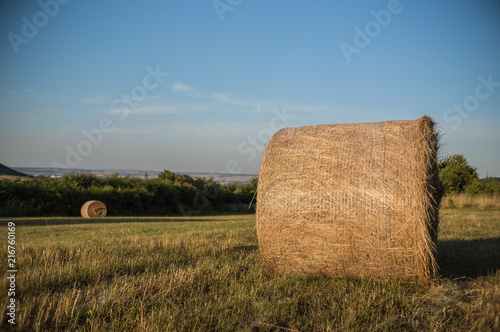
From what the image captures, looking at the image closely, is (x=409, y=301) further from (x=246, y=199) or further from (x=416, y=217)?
(x=246, y=199)

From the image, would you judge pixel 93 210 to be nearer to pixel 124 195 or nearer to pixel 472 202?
pixel 124 195

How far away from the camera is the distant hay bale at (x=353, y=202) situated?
4.64m

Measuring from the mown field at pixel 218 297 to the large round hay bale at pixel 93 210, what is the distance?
45.5ft

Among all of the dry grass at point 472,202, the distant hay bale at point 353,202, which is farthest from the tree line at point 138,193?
the distant hay bale at point 353,202

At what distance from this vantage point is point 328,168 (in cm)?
511

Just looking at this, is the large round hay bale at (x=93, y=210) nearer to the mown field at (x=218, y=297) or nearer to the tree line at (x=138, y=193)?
the tree line at (x=138, y=193)

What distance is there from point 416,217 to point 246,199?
100 feet

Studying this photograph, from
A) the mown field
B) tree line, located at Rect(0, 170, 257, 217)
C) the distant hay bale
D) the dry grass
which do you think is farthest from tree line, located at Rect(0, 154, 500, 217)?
the mown field

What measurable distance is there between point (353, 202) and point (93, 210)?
57.0ft

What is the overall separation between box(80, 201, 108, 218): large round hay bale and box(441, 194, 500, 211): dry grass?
18.4 m

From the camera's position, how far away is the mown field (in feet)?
10.9

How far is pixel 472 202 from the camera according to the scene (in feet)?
66.1

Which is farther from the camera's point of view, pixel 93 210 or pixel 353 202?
pixel 93 210

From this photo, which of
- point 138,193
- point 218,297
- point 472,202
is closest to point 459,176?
point 472,202
